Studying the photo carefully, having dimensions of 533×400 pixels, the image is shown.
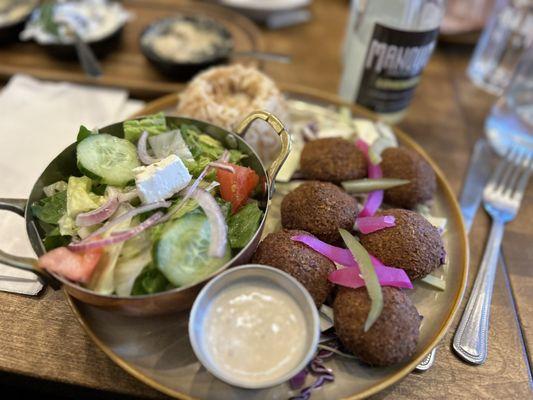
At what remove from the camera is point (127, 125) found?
5.82 ft

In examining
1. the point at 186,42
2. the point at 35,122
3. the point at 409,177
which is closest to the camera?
the point at 409,177

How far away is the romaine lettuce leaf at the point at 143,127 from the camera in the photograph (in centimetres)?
176

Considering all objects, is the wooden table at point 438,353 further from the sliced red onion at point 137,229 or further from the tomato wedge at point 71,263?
the sliced red onion at point 137,229

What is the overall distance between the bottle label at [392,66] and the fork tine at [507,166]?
0.67m

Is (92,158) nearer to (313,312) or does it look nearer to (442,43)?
(313,312)

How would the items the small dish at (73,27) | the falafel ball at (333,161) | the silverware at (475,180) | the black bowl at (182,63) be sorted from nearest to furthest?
the falafel ball at (333,161) < the silverware at (475,180) < the black bowl at (182,63) < the small dish at (73,27)

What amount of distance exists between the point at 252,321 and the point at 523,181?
1.82 m

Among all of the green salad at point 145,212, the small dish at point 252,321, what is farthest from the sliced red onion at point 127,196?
the small dish at point 252,321

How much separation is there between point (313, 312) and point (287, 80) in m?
2.01

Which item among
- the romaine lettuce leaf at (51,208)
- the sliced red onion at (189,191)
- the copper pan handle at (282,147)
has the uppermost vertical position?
the copper pan handle at (282,147)

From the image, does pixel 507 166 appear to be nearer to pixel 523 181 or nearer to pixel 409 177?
pixel 523 181

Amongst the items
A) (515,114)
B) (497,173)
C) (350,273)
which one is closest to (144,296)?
(350,273)

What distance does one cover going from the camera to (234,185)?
1637 millimetres

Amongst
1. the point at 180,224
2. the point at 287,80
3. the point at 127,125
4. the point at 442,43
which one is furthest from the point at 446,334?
the point at 442,43
